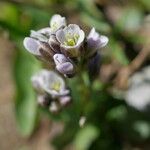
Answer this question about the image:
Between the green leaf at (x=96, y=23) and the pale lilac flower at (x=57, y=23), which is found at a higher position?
the pale lilac flower at (x=57, y=23)

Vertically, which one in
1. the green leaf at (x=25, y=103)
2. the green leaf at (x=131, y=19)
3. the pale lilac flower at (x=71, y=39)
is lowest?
the green leaf at (x=25, y=103)

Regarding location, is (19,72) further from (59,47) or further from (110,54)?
(59,47)

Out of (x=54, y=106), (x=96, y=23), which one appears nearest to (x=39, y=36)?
(x=54, y=106)

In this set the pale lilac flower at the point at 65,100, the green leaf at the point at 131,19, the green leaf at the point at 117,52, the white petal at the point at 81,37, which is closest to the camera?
the white petal at the point at 81,37

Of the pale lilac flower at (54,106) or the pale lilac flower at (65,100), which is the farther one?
the pale lilac flower at (54,106)

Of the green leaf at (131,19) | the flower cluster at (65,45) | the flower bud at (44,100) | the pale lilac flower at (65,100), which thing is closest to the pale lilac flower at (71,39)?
the flower cluster at (65,45)

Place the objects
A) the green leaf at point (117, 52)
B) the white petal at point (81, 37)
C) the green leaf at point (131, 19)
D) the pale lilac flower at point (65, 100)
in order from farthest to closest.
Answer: the green leaf at point (131, 19) < the green leaf at point (117, 52) < the pale lilac flower at point (65, 100) < the white petal at point (81, 37)

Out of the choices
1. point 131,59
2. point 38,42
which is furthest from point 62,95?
point 131,59

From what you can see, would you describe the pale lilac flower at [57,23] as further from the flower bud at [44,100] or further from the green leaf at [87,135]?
the green leaf at [87,135]

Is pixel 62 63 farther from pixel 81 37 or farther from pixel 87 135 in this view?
pixel 87 135
